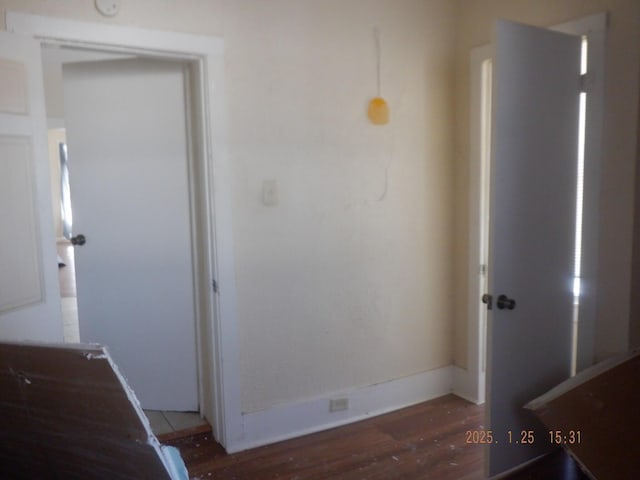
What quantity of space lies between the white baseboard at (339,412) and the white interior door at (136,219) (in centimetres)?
49

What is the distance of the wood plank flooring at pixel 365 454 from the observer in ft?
7.61

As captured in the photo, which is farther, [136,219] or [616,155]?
[136,219]

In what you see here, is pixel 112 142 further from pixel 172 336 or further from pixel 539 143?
pixel 539 143

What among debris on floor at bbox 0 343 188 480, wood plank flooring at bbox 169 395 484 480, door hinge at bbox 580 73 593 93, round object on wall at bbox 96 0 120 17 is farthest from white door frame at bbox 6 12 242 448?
door hinge at bbox 580 73 593 93

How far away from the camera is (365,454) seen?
2.48 m

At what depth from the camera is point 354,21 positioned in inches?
104

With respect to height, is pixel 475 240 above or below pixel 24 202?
below

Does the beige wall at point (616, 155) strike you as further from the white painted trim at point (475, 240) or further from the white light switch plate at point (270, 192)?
the white light switch plate at point (270, 192)

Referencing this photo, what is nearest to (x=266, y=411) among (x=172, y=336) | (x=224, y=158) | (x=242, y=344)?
(x=242, y=344)

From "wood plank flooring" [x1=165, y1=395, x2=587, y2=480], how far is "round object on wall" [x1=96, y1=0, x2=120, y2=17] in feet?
6.63

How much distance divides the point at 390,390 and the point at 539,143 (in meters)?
1.60

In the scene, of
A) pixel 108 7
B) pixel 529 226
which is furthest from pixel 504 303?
pixel 108 7

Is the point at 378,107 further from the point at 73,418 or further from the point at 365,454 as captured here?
the point at 73,418

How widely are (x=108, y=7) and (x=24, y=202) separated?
0.86 m
